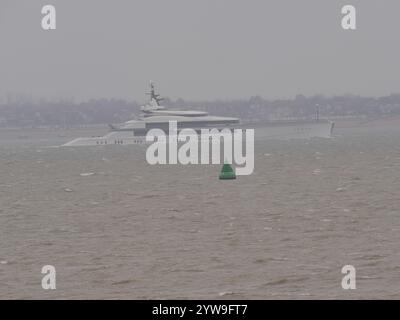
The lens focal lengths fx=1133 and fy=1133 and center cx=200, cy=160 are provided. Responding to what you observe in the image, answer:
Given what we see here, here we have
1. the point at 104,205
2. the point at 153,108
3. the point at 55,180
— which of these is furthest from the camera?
the point at 153,108

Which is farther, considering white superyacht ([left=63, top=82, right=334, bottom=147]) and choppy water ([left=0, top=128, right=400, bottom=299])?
white superyacht ([left=63, top=82, right=334, bottom=147])

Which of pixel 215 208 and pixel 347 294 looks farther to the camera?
pixel 215 208

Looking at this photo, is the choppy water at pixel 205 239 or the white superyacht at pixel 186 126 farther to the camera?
the white superyacht at pixel 186 126

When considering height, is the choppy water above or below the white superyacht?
above

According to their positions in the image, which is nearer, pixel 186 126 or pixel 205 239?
pixel 205 239

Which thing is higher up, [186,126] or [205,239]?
[205,239]

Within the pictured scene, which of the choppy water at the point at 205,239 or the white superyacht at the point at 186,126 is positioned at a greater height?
the choppy water at the point at 205,239
